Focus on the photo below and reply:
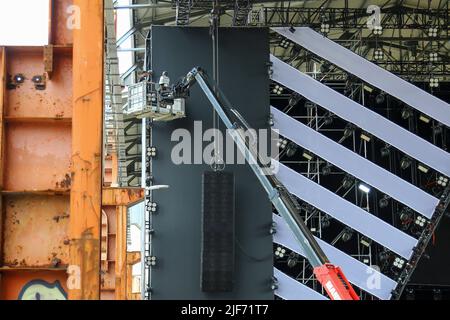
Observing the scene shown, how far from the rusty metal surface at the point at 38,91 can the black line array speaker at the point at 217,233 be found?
10.9 meters

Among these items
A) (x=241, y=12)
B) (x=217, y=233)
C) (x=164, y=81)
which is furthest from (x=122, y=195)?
(x=241, y=12)

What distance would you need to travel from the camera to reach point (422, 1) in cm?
2828

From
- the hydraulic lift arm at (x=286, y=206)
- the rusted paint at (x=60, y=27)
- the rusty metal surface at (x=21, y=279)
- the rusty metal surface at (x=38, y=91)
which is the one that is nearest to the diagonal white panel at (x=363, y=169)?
the hydraulic lift arm at (x=286, y=206)

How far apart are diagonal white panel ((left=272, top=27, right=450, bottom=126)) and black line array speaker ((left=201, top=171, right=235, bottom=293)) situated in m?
5.31

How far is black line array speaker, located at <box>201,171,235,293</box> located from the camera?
1914cm

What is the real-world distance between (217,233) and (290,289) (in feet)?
10.0

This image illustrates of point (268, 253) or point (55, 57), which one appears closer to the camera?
point (55, 57)

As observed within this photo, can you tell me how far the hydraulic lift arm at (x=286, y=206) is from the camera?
42.4ft

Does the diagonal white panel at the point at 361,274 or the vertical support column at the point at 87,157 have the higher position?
the vertical support column at the point at 87,157

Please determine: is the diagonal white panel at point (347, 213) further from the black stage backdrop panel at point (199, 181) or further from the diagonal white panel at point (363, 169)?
the black stage backdrop panel at point (199, 181)

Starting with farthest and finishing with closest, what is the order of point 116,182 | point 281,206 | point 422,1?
point 116,182 → point 422,1 → point 281,206

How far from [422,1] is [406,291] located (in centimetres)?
1161

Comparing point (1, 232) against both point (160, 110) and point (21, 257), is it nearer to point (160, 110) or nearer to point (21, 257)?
point (21, 257)
